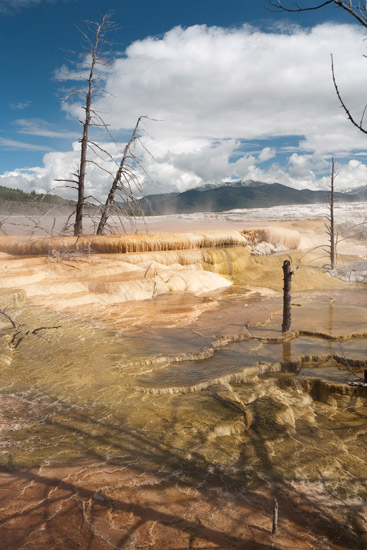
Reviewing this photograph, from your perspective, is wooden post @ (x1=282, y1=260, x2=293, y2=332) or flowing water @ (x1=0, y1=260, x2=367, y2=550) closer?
flowing water @ (x1=0, y1=260, x2=367, y2=550)

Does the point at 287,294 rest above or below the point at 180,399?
above

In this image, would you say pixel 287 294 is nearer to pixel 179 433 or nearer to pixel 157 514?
pixel 179 433

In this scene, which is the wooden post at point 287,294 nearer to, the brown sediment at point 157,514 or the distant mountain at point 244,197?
the brown sediment at point 157,514

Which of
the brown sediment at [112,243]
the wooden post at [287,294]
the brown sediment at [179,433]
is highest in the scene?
the brown sediment at [112,243]

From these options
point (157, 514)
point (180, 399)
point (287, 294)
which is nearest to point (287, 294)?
point (287, 294)

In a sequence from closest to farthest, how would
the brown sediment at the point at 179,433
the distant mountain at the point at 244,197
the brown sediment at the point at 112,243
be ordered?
the brown sediment at the point at 179,433 → the brown sediment at the point at 112,243 → the distant mountain at the point at 244,197

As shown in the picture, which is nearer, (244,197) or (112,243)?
(112,243)

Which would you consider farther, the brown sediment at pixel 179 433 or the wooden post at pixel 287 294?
the wooden post at pixel 287 294

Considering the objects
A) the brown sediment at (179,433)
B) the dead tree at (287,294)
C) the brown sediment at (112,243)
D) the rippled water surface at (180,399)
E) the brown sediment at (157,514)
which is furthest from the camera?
the brown sediment at (112,243)

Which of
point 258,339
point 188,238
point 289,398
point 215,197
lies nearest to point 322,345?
point 258,339

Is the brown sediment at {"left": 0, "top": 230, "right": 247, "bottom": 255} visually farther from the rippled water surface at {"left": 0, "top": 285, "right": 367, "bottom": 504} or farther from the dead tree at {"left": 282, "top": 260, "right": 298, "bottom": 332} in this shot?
the dead tree at {"left": 282, "top": 260, "right": 298, "bottom": 332}

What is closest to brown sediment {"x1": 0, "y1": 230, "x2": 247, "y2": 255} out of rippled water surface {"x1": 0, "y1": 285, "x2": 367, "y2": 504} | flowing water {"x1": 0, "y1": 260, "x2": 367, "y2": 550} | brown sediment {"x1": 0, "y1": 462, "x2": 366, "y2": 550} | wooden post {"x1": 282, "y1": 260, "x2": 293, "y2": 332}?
rippled water surface {"x1": 0, "y1": 285, "x2": 367, "y2": 504}

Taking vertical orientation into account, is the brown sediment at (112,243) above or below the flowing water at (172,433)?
above

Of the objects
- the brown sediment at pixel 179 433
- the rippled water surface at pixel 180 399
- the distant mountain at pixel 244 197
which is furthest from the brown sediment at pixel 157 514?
the distant mountain at pixel 244 197
